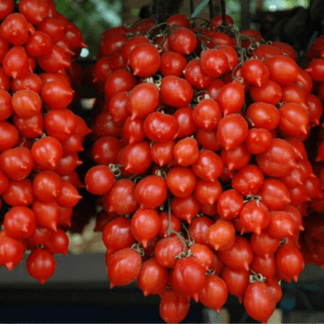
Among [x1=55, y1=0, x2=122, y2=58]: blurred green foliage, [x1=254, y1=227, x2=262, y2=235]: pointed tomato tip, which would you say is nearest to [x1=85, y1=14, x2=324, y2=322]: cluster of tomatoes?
[x1=254, y1=227, x2=262, y2=235]: pointed tomato tip

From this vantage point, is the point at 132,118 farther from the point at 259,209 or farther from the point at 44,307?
the point at 44,307

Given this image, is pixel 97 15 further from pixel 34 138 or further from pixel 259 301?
pixel 259 301

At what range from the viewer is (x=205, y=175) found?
39.9 inches

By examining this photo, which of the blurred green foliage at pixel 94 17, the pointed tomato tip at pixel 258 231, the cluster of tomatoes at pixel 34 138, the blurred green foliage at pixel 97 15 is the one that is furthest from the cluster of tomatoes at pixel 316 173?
the blurred green foliage at pixel 94 17

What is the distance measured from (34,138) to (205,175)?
0.37 meters

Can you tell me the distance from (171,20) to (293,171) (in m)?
0.47

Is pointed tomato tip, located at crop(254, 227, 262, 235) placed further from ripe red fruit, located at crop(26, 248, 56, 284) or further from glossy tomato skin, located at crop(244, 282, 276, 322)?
ripe red fruit, located at crop(26, 248, 56, 284)

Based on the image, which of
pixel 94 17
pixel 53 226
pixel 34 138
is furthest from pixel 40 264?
pixel 94 17

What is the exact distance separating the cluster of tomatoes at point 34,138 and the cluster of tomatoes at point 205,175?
10cm

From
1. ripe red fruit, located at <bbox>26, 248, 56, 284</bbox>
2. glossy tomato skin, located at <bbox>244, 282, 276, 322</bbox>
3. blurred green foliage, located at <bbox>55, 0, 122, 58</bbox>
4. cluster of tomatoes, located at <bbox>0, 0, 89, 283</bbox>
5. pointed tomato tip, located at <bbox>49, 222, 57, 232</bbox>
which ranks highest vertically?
cluster of tomatoes, located at <bbox>0, 0, 89, 283</bbox>

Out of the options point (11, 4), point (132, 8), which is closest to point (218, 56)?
point (11, 4)

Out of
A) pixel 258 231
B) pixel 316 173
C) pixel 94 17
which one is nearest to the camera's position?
pixel 258 231

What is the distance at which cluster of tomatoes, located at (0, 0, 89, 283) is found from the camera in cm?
100

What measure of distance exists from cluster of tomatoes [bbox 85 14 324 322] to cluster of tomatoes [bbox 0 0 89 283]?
0.10 m
